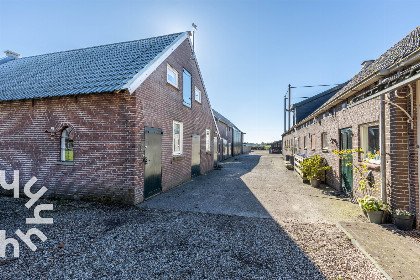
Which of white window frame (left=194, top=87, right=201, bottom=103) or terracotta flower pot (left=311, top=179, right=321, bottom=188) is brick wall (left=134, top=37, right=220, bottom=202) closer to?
white window frame (left=194, top=87, right=201, bottom=103)

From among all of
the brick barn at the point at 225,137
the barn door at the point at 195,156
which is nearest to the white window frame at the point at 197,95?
the barn door at the point at 195,156

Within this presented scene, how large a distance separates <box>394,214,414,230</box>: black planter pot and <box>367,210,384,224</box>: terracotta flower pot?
0.32 meters

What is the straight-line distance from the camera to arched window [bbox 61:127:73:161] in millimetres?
6948

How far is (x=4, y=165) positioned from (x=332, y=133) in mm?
13215

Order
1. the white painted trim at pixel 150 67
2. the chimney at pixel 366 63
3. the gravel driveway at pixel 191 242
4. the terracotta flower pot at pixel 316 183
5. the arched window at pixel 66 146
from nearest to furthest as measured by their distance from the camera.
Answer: the gravel driveway at pixel 191 242 < the white painted trim at pixel 150 67 < the arched window at pixel 66 146 < the chimney at pixel 366 63 < the terracotta flower pot at pixel 316 183

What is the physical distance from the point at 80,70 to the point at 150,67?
345 cm

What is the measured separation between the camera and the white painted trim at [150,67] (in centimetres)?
598

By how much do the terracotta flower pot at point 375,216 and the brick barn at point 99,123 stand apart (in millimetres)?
6278

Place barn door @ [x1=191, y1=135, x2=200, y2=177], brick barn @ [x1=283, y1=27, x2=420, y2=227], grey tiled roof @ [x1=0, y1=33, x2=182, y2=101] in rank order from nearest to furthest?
brick barn @ [x1=283, y1=27, x2=420, y2=227], grey tiled roof @ [x1=0, y1=33, x2=182, y2=101], barn door @ [x1=191, y1=135, x2=200, y2=177]

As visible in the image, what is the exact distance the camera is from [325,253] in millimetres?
3553

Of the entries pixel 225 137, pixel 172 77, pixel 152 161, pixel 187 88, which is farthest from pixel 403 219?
pixel 225 137

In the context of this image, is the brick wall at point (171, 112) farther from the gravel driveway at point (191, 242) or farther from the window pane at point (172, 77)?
the gravel driveway at point (191, 242)

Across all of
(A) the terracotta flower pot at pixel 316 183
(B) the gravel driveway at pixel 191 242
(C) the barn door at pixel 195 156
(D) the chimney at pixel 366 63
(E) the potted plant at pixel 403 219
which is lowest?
(B) the gravel driveway at pixel 191 242

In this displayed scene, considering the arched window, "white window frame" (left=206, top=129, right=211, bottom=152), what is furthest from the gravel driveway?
"white window frame" (left=206, top=129, right=211, bottom=152)
